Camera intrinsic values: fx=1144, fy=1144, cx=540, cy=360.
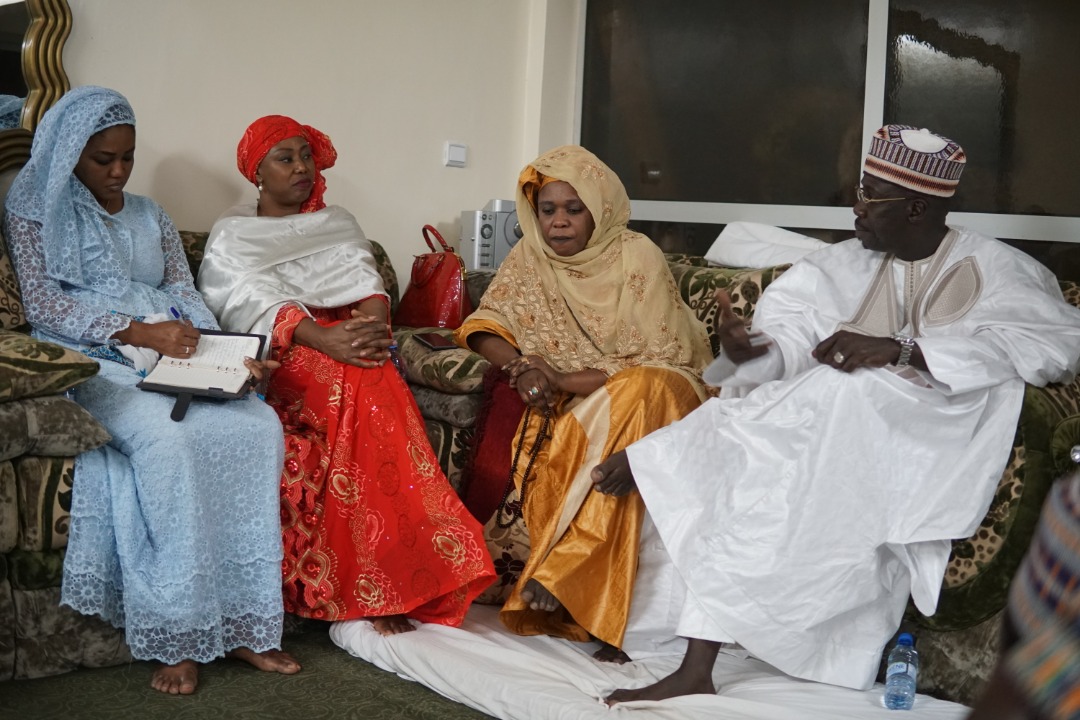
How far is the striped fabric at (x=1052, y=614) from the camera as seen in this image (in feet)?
2.22

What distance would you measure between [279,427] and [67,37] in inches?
61.0

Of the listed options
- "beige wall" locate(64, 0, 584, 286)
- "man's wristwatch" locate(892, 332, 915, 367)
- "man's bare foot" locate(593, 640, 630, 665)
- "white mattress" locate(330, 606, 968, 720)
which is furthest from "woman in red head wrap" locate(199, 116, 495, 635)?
"man's wristwatch" locate(892, 332, 915, 367)

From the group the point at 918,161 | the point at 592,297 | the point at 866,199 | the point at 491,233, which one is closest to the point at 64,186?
the point at 592,297

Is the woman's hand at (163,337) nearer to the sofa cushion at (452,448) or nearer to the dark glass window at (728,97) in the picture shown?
the sofa cushion at (452,448)

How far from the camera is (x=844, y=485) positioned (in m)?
2.46

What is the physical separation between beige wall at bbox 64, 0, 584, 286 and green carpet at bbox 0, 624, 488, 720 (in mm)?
1734

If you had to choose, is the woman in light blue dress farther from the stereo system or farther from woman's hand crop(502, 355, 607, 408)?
the stereo system

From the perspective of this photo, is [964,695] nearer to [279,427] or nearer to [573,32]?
[279,427]

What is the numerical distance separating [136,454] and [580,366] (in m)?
1.19

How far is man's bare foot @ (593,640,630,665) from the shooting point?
275 centimetres

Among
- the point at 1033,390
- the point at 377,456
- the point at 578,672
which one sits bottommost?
the point at 578,672

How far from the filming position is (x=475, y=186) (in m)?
4.66

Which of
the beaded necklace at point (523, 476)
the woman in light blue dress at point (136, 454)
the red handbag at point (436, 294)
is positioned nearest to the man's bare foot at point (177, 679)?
the woman in light blue dress at point (136, 454)

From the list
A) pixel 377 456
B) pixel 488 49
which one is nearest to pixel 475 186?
pixel 488 49
